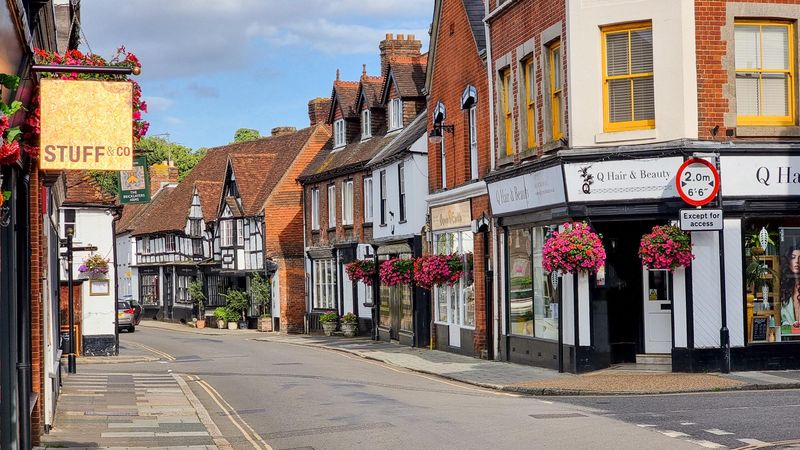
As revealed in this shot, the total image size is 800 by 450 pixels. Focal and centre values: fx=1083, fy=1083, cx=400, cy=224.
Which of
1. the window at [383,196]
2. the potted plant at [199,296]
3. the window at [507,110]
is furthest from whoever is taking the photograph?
the potted plant at [199,296]

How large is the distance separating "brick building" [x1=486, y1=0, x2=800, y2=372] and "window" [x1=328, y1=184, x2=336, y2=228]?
23781 mm

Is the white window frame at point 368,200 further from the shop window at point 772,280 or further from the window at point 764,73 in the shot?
the shop window at point 772,280

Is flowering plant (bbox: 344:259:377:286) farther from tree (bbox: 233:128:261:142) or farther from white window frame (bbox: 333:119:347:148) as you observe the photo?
tree (bbox: 233:128:261:142)

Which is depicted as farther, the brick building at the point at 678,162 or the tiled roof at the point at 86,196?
the tiled roof at the point at 86,196

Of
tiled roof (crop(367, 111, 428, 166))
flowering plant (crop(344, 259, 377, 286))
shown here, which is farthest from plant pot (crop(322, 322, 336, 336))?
A: tiled roof (crop(367, 111, 428, 166))

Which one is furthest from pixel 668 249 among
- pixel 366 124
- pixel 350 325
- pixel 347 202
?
pixel 347 202

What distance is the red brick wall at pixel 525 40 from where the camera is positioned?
22297 millimetres

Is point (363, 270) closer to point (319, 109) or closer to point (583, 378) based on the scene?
point (319, 109)

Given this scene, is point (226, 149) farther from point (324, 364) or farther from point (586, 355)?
point (586, 355)

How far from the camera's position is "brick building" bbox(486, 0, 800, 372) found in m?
20.7

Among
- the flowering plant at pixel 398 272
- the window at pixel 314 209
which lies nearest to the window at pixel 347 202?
the window at pixel 314 209

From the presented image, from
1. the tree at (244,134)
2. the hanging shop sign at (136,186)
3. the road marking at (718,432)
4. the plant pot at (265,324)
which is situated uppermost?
the tree at (244,134)

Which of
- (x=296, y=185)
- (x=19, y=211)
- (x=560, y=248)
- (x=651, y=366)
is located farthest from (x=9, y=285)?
(x=296, y=185)

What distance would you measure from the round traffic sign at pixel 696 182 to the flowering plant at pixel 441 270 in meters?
10.6
